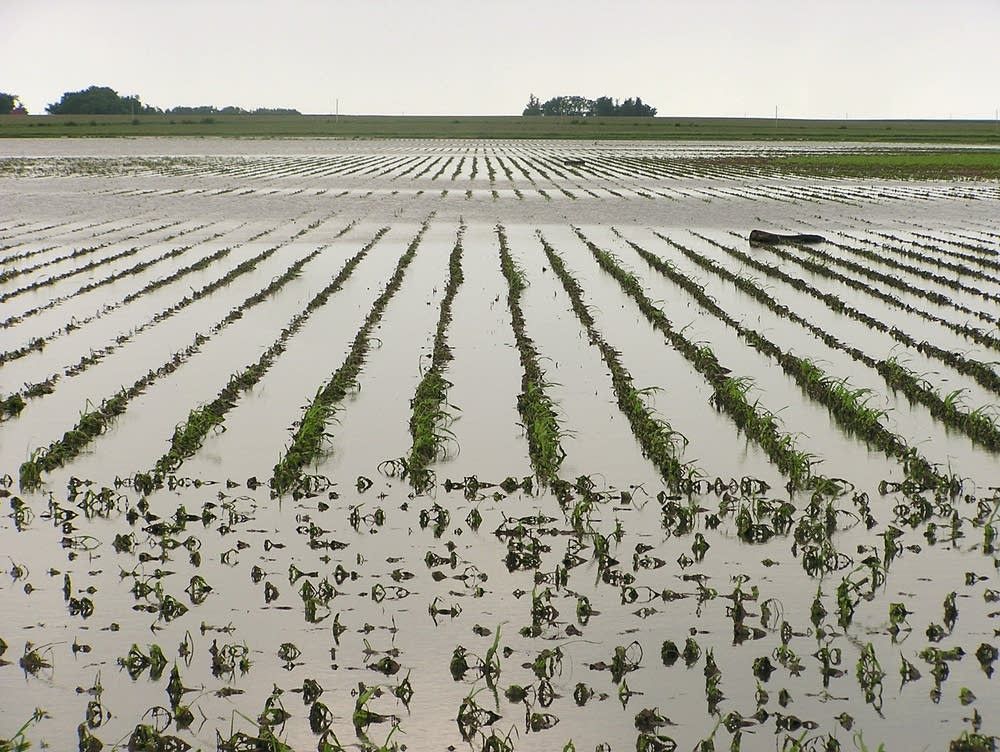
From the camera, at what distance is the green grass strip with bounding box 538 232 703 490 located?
797cm

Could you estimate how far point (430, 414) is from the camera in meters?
9.05

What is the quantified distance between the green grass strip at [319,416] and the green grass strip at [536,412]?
1.44 metres

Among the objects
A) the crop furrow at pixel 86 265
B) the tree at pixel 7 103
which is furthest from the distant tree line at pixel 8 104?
the crop furrow at pixel 86 265

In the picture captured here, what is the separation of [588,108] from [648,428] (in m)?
167

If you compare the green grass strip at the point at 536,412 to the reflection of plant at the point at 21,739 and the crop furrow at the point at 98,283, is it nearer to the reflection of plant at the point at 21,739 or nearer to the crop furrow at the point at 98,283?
the reflection of plant at the point at 21,739

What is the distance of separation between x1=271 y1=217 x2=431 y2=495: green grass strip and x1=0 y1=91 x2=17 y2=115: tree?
138953mm

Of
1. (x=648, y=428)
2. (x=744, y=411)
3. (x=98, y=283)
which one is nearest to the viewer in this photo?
(x=648, y=428)

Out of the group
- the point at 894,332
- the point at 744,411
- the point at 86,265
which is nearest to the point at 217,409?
the point at 744,411

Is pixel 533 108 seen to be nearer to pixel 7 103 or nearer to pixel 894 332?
pixel 7 103

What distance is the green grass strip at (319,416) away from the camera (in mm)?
7793

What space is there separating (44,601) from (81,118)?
413 feet

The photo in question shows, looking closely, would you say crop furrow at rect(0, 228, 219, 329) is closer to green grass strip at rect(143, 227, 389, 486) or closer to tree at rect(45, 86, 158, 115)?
green grass strip at rect(143, 227, 389, 486)

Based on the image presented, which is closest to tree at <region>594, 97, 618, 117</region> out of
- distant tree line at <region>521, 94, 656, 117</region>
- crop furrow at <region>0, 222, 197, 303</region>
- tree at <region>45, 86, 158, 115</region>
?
distant tree line at <region>521, 94, 656, 117</region>

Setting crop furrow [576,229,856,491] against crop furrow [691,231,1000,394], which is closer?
crop furrow [576,229,856,491]
